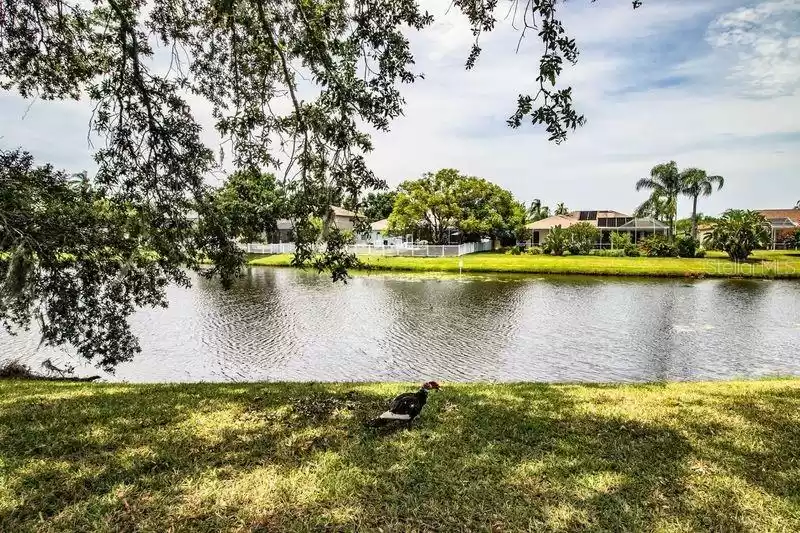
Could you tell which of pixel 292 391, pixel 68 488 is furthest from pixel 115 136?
pixel 68 488

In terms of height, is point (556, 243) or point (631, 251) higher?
point (556, 243)

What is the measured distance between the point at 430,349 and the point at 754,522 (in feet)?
39.3

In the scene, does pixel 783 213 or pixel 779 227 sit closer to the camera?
pixel 779 227

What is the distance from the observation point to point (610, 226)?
60750 mm

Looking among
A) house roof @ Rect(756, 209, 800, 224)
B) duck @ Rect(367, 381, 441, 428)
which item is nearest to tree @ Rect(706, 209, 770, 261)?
house roof @ Rect(756, 209, 800, 224)

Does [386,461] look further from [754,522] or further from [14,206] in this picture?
[14,206]

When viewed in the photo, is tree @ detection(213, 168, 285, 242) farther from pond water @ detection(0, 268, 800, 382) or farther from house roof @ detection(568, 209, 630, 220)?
house roof @ detection(568, 209, 630, 220)

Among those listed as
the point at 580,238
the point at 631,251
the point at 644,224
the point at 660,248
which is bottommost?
the point at 631,251

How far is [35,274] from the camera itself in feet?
22.4

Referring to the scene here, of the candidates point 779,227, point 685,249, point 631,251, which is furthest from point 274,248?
point 779,227

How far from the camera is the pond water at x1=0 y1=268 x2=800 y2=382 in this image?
43.9 ft

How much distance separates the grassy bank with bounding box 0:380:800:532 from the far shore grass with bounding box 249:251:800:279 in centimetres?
2885

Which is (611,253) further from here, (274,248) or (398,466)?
(398,466)

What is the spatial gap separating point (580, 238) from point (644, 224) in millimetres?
10709
